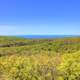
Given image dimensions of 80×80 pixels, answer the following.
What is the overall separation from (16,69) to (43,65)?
11.4ft

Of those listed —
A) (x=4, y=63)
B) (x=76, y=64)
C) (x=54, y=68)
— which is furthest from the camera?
(x=4, y=63)

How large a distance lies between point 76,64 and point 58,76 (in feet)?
9.40

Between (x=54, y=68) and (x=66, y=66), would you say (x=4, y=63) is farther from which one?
(x=66, y=66)

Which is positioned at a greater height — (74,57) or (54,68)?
(74,57)

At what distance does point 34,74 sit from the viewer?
23.2 meters

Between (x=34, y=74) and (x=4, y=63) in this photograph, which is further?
(x=4, y=63)

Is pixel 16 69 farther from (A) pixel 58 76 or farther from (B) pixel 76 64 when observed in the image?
(B) pixel 76 64

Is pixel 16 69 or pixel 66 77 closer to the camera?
pixel 66 77

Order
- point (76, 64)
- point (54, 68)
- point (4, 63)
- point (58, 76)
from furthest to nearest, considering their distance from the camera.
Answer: point (4, 63) → point (54, 68) → point (58, 76) → point (76, 64)

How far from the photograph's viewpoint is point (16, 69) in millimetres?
22969

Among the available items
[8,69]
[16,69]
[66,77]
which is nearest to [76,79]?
[66,77]

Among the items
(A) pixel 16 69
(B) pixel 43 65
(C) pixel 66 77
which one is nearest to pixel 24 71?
(A) pixel 16 69

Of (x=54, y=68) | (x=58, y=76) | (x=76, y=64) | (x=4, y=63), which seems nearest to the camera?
(x=76, y=64)

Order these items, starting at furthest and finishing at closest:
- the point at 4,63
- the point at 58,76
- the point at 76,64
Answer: the point at 4,63
the point at 58,76
the point at 76,64
